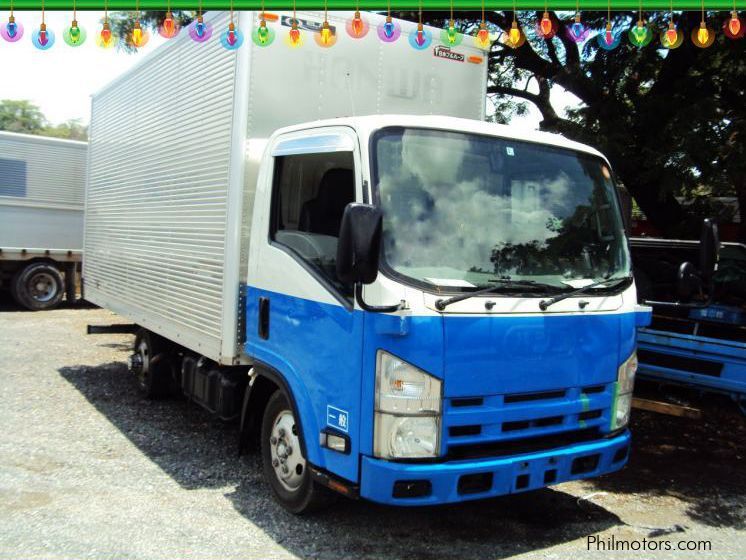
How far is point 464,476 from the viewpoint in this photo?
12.1 ft

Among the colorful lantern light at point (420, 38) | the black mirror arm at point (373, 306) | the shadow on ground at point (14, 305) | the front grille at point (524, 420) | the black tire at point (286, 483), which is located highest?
the colorful lantern light at point (420, 38)

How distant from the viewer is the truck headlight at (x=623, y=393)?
4.30 m

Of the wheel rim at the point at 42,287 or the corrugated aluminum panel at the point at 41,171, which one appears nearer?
the corrugated aluminum panel at the point at 41,171

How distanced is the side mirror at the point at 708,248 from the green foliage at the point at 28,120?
62.1 metres

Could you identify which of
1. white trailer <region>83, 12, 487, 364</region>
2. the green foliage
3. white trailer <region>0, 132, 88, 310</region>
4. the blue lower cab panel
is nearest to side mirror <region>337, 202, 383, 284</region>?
the blue lower cab panel

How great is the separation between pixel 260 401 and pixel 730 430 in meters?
4.76

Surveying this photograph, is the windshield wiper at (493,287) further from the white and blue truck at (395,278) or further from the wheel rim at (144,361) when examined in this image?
the wheel rim at (144,361)

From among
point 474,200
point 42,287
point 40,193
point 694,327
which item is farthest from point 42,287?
point 474,200

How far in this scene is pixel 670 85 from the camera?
6887 millimetres

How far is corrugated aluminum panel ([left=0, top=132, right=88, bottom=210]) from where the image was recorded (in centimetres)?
1463

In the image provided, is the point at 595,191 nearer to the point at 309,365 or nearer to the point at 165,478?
the point at 309,365

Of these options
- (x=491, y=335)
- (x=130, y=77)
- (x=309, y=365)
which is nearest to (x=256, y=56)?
(x=309, y=365)

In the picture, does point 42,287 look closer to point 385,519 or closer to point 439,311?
point 385,519

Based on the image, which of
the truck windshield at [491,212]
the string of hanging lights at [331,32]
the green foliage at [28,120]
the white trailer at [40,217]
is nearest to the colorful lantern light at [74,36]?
the string of hanging lights at [331,32]
